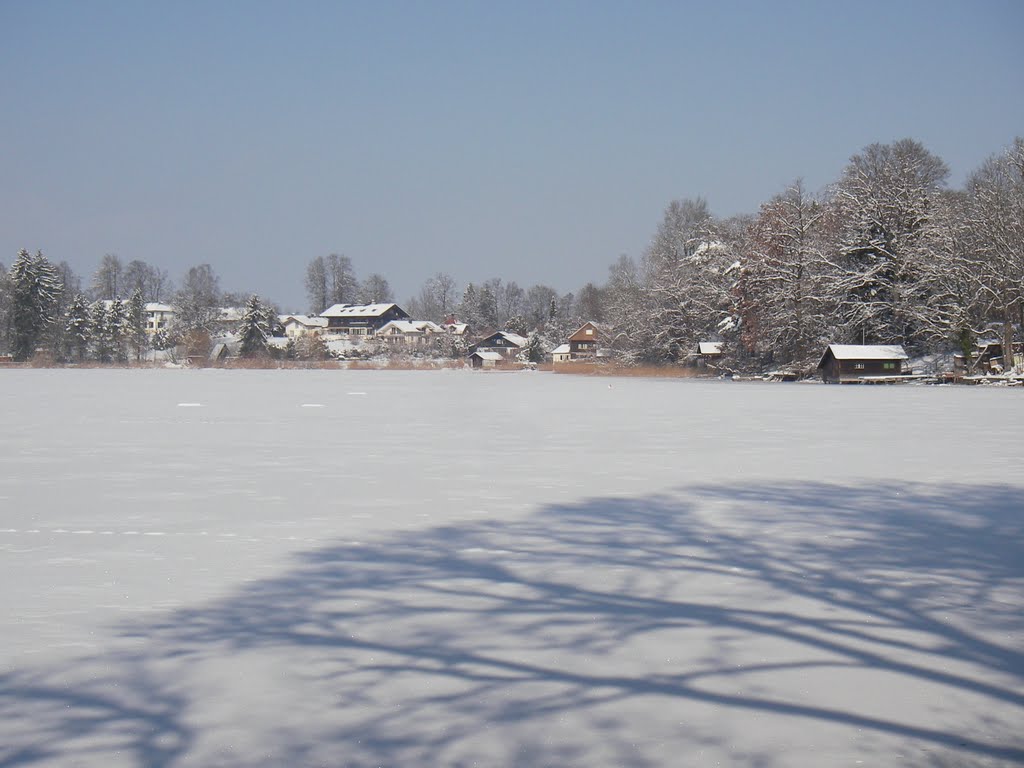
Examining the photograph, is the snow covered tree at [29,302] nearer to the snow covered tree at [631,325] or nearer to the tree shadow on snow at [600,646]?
the snow covered tree at [631,325]

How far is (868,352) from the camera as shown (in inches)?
1887

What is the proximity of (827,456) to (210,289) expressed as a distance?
123793 millimetres

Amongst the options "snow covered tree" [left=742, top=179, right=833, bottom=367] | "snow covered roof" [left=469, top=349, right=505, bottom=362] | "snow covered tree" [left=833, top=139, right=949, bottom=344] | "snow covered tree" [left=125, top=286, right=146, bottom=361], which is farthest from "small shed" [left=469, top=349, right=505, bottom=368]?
"snow covered tree" [left=833, top=139, right=949, bottom=344]

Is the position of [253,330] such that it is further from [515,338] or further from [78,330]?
[515,338]

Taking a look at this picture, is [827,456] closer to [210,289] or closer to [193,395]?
[193,395]

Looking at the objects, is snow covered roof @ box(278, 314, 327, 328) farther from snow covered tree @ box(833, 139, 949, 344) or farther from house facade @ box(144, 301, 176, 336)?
snow covered tree @ box(833, 139, 949, 344)

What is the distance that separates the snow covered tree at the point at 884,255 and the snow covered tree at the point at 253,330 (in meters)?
55.0

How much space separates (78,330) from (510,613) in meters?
83.7

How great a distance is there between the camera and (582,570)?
6176mm

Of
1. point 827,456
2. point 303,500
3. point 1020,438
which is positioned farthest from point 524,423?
point 303,500

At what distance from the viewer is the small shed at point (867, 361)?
47.7 m

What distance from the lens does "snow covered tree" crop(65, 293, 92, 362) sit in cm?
7912

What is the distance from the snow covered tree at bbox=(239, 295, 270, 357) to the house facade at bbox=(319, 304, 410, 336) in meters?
45.2

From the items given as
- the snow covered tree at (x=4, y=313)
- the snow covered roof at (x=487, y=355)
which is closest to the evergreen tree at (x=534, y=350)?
the snow covered roof at (x=487, y=355)
